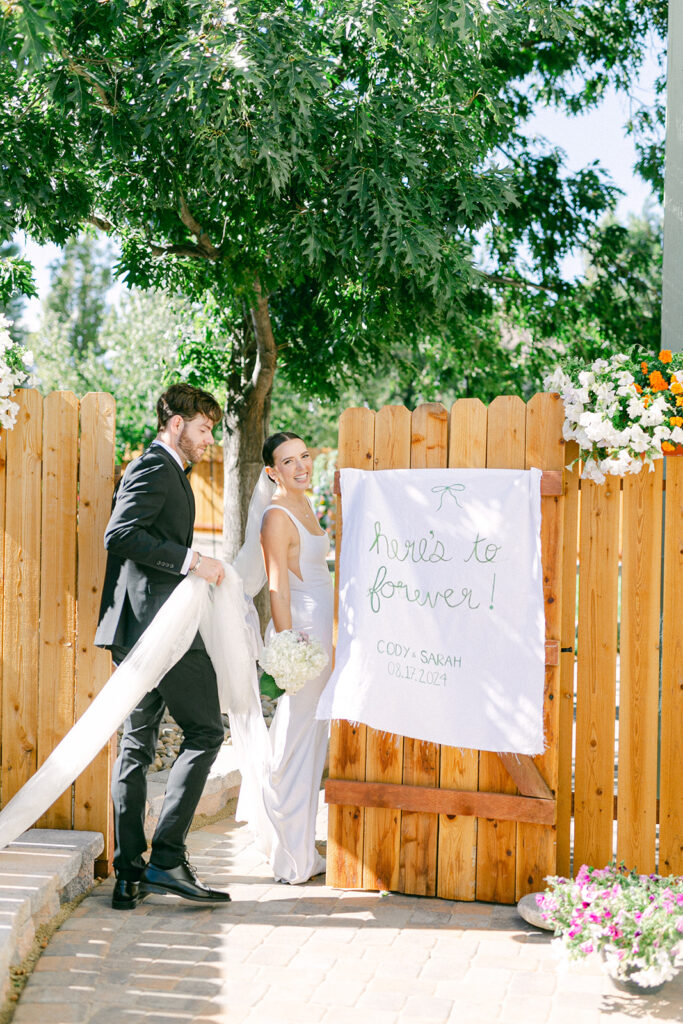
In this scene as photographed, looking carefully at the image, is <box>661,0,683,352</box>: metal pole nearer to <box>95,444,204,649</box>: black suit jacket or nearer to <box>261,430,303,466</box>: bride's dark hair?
<box>261,430,303,466</box>: bride's dark hair

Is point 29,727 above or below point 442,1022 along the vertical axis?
above

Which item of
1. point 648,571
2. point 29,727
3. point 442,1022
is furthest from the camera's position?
point 29,727

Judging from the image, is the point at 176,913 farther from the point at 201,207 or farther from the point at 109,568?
the point at 201,207

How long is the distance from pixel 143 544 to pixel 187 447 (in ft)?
1.64

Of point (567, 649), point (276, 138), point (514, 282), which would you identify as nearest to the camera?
point (567, 649)

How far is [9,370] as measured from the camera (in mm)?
4238

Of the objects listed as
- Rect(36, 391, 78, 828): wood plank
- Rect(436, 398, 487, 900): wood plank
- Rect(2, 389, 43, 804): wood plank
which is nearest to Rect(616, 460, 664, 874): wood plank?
Rect(436, 398, 487, 900): wood plank

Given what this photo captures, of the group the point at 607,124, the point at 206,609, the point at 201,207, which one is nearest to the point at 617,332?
the point at 607,124

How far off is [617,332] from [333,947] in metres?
6.25

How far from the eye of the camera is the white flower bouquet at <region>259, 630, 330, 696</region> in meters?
4.29

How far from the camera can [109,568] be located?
13.5 ft

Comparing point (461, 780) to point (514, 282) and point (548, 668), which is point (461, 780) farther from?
point (514, 282)

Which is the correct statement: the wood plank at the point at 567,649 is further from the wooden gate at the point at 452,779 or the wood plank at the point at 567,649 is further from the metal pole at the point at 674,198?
the metal pole at the point at 674,198

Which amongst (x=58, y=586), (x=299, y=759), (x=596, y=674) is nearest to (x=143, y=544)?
(x=58, y=586)
